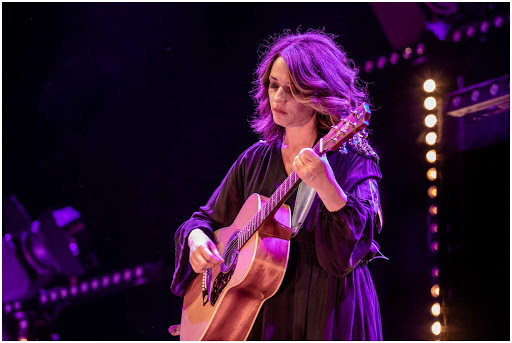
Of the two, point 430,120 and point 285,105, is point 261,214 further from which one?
point 430,120

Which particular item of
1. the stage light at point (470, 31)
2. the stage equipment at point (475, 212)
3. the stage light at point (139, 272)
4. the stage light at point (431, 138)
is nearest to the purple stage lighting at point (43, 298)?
the stage light at point (139, 272)

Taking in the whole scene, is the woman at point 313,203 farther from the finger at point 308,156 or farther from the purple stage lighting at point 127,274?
the purple stage lighting at point 127,274

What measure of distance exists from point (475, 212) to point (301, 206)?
0.86m

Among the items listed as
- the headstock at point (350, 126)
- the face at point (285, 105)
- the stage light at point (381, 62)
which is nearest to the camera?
the headstock at point (350, 126)

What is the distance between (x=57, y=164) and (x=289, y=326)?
202 centimetres

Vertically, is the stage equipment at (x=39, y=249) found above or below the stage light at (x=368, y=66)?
below

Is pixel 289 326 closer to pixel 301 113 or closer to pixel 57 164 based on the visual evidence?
pixel 301 113

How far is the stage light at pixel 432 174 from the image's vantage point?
98.6 inches

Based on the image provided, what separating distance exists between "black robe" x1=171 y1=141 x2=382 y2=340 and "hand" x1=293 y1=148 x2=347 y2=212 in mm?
31

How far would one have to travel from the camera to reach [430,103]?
2.52m

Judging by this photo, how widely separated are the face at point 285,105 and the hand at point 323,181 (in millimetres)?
401

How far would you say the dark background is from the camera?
331 cm

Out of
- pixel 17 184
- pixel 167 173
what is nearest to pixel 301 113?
pixel 167 173

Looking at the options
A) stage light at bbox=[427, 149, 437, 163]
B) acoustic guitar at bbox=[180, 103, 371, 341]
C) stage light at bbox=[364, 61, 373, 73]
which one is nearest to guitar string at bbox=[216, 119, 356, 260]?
acoustic guitar at bbox=[180, 103, 371, 341]
